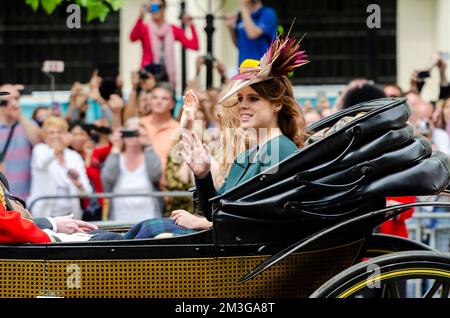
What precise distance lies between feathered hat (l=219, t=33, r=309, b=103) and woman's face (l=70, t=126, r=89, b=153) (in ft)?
16.5

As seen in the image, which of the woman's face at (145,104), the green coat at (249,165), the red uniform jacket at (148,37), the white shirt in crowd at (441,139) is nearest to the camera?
the green coat at (249,165)

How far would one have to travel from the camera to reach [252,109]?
244 inches

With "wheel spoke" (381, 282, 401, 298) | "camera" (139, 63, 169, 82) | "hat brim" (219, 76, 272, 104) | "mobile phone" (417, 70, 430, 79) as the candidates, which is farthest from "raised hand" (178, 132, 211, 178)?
"mobile phone" (417, 70, 430, 79)

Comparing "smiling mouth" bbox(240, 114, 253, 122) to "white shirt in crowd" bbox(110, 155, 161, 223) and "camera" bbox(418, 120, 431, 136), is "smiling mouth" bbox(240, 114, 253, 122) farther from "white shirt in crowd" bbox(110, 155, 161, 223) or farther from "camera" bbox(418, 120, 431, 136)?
"camera" bbox(418, 120, 431, 136)

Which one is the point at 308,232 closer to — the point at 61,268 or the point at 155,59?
the point at 61,268

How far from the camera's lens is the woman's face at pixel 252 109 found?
621cm

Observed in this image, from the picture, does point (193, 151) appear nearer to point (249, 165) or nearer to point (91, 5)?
point (249, 165)

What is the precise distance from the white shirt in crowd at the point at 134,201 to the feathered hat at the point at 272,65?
3961 millimetres

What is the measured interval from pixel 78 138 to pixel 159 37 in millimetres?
1835

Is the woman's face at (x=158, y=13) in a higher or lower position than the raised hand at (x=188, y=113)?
higher

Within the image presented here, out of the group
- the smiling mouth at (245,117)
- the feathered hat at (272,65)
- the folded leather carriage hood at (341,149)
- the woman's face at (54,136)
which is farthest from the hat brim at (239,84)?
the woman's face at (54,136)

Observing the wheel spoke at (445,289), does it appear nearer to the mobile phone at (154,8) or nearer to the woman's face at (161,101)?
the woman's face at (161,101)

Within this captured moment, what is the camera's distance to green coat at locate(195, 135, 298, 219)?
5.95 m
